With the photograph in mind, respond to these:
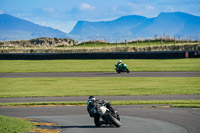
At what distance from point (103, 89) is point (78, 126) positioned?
14559 mm

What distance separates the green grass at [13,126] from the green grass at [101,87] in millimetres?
11905

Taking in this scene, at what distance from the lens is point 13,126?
13922 millimetres

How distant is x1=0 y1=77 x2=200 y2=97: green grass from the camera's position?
27.0 meters

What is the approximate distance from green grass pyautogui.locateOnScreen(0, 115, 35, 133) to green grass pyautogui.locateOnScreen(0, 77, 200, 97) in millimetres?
11905

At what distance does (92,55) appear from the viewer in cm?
6216

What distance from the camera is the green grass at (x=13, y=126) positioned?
13.4 m

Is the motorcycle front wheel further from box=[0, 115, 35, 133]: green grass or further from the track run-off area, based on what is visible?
box=[0, 115, 35, 133]: green grass

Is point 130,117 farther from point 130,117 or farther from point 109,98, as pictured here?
point 109,98

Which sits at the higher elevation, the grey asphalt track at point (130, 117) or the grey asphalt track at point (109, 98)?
the grey asphalt track at point (109, 98)

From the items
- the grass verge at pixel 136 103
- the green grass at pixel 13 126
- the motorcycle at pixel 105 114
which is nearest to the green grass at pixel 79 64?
the grass verge at pixel 136 103

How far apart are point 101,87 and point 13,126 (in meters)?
17.1

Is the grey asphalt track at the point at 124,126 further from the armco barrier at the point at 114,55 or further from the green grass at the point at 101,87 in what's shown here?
the armco barrier at the point at 114,55

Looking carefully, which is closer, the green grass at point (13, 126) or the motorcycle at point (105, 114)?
the green grass at point (13, 126)

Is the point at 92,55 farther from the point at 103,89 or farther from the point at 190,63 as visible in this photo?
the point at 103,89
